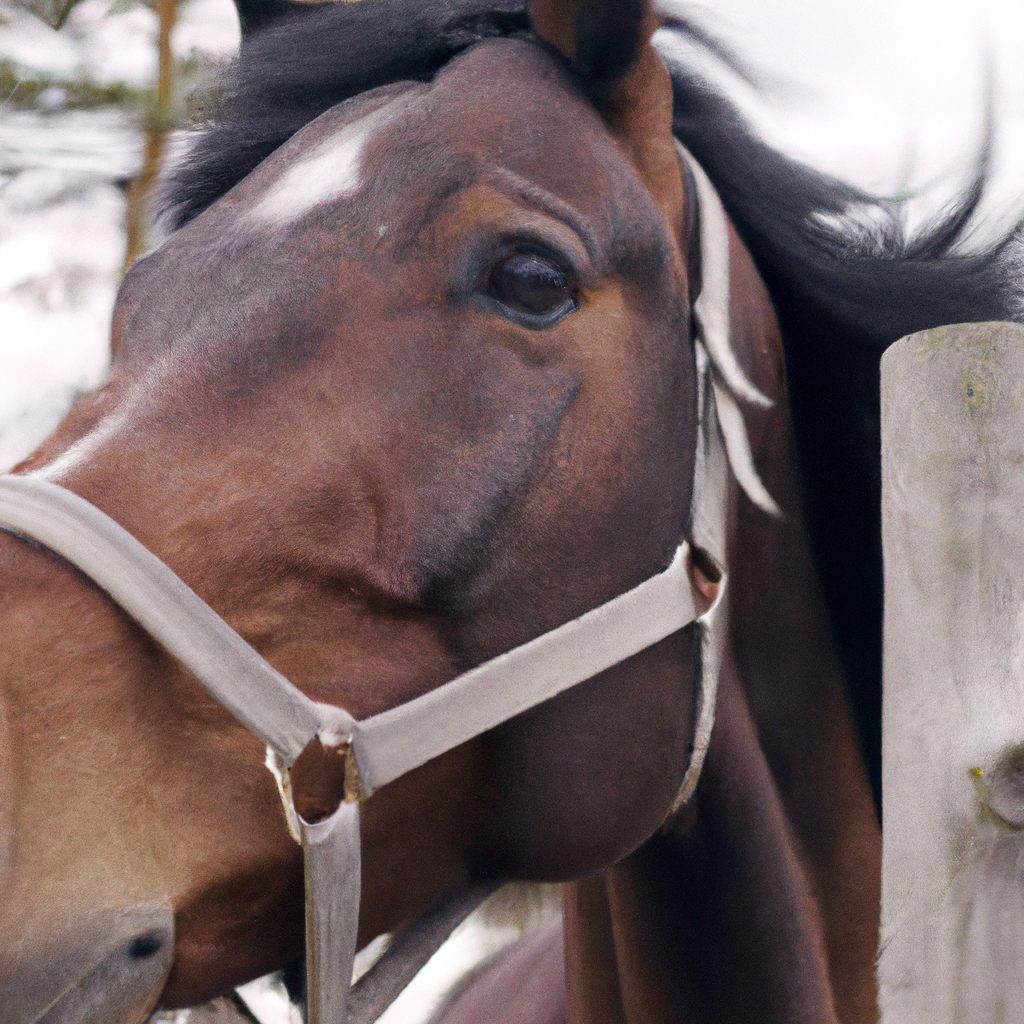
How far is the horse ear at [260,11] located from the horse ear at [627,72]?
459mm

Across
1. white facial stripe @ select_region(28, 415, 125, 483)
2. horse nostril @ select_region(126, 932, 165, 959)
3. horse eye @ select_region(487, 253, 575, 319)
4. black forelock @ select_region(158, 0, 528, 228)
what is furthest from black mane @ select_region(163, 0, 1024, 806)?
horse nostril @ select_region(126, 932, 165, 959)

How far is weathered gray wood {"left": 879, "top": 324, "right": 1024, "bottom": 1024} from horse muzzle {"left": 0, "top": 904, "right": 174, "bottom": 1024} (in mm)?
549

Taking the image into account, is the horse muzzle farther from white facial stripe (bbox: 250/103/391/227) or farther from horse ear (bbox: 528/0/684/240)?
horse ear (bbox: 528/0/684/240)

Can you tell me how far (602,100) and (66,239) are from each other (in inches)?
208

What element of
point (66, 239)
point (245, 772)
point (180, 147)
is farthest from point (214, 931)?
point (66, 239)

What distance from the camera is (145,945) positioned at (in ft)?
2.47

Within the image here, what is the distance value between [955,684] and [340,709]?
49 centimetres

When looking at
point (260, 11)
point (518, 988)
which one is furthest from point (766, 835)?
point (260, 11)

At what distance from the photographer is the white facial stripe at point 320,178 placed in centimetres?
97

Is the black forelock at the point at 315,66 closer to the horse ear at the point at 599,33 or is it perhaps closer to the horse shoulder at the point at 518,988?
the horse ear at the point at 599,33

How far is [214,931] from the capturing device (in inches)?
31.8

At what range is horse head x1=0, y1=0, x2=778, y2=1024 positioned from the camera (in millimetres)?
750

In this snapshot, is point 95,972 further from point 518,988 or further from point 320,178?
point 518,988

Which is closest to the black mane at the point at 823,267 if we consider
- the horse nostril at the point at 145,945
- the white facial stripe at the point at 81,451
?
the white facial stripe at the point at 81,451
